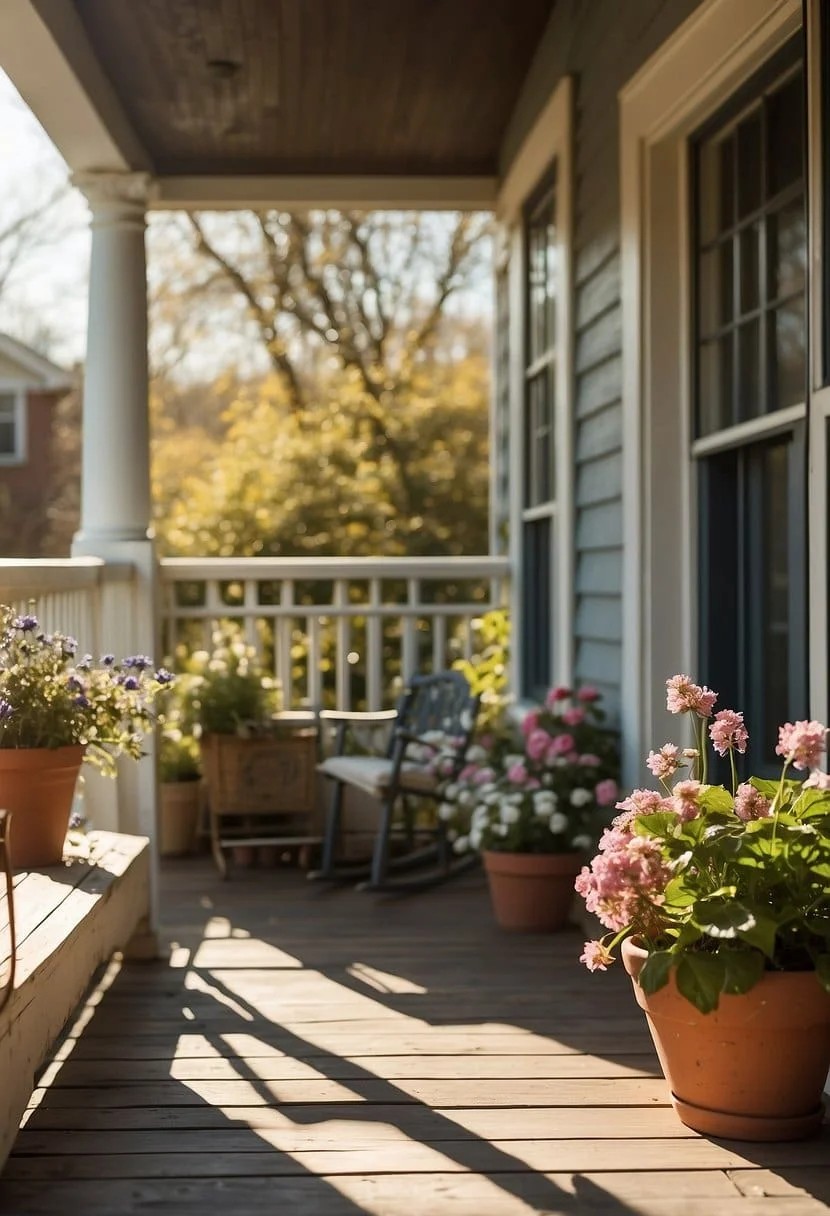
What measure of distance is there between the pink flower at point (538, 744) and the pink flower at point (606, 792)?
24 centimetres

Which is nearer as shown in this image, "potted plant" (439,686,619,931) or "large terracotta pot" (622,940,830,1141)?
"large terracotta pot" (622,940,830,1141)

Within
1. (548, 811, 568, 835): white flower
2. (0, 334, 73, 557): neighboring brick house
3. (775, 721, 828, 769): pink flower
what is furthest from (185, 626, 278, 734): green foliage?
(0, 334, 73, 557): neighboring brick house

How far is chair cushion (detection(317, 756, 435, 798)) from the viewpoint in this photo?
5.29 metres

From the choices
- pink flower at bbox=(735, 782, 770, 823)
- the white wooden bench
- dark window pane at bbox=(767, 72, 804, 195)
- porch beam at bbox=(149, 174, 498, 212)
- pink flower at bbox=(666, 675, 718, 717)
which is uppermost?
porch beam at bbox=(149, 174, 498, 212)

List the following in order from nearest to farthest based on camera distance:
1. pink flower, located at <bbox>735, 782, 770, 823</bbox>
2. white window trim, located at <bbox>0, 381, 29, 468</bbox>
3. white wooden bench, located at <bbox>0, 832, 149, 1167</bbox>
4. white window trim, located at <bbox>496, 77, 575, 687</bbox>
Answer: white wooden bench, located at <bbox>0, 832, 149, 1167</bbox>, pink flower, located at <bbox>735, 782, 770, 823</bbox>, white window trim, located at <bbox>496, 77, 575, 687</bbox>, white window trim, located at <bbox>0, 381, 29, 468</bbox>

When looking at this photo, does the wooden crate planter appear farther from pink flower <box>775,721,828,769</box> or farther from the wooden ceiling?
pink flower <box>775,721,828,769</box>

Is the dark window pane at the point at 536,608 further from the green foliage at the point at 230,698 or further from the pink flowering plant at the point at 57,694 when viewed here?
the pink flowering plant at the point at 57,694

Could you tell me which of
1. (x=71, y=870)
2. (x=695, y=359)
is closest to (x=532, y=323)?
(x=695, y=359)

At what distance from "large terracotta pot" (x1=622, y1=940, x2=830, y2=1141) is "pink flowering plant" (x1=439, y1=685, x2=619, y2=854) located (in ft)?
5.40

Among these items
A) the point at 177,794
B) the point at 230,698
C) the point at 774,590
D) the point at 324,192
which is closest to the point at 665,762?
the point at 774,590

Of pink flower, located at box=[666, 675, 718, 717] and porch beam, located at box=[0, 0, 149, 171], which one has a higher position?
porch beam, located at box=[0, 0, 149, 171]

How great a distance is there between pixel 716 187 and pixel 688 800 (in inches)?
75.4

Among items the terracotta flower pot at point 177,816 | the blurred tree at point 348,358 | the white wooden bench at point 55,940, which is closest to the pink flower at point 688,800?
the white wooden bench at point 55,940

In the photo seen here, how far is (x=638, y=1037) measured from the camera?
3418 millimetres
